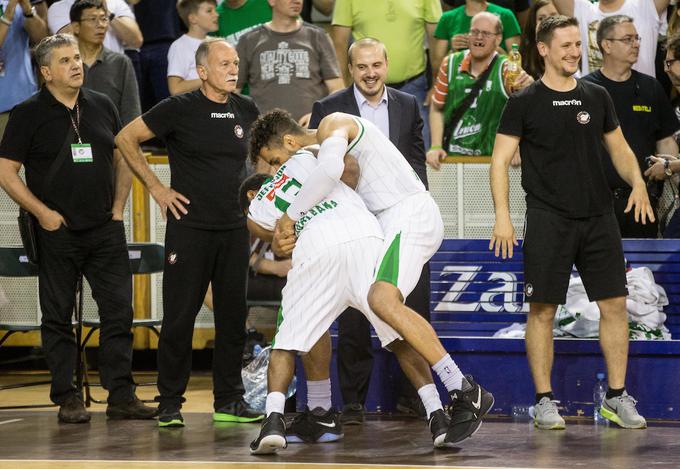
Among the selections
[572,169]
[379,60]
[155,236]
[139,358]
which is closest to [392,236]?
[572,169]

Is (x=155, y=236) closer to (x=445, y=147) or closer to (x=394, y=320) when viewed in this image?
(x=445, y=147)

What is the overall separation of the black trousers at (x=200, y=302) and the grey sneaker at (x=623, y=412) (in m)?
2.23

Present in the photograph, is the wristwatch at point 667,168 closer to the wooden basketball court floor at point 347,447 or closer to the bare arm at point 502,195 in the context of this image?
the bare arm at point 502,195

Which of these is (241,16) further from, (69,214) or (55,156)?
(69,214)

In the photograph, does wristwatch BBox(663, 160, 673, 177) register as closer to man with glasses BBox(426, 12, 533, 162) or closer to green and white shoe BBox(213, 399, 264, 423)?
man with glasses BBox(426, 12, 533, 162)

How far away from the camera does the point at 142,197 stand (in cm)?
991

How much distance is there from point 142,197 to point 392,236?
13.6ft

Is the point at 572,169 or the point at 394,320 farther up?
the point at 572,169

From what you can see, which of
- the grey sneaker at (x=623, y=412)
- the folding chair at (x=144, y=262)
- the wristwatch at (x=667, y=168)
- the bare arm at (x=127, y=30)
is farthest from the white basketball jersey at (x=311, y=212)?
the bare arm at (x=127, y=30)

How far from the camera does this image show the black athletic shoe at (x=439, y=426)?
6.02 metres

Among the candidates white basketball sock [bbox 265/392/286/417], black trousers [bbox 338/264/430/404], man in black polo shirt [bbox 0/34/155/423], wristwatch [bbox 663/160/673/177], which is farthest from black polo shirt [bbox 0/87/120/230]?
wristwatch [bbox 663/160/673/177]

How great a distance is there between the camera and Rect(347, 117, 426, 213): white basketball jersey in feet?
21.0

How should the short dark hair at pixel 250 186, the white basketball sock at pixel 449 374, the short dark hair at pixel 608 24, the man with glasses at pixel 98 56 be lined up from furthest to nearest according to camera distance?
the man with glasses at pixel 98 56, the short dark hair at pixel 608 24, the short dark hair at pixel 250 186, the white basketball sock at pixel 449 374

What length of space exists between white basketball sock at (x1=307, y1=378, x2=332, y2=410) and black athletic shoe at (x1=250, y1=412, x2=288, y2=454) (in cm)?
46
